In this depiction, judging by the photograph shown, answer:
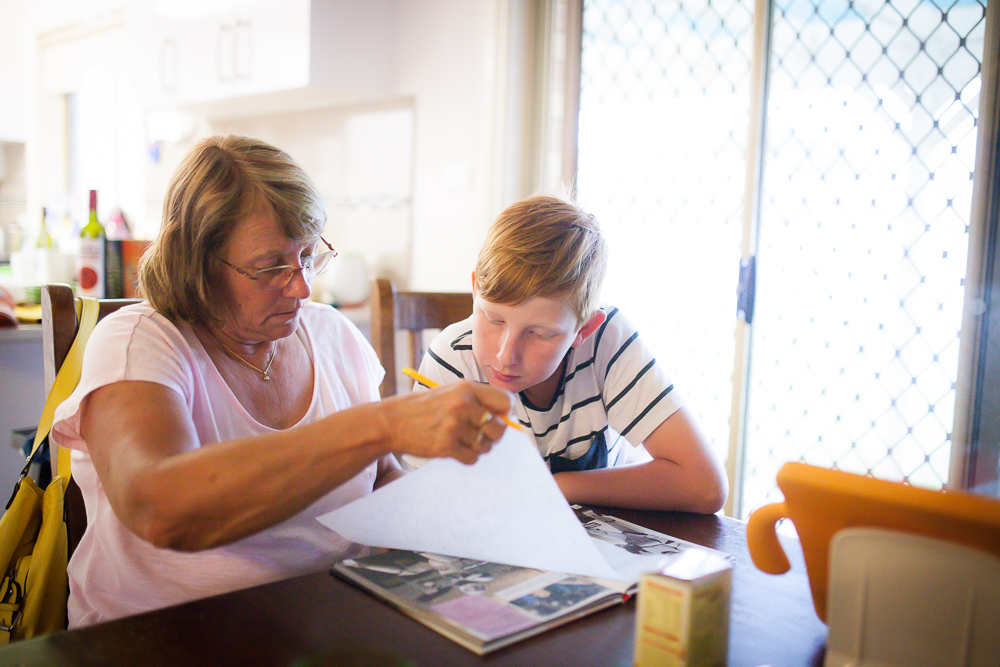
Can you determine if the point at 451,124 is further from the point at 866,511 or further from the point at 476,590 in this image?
the point at 866,511

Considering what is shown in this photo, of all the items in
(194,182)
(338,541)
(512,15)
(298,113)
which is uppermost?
(512,15)

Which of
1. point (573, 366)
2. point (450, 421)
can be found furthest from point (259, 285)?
point (573, 366)

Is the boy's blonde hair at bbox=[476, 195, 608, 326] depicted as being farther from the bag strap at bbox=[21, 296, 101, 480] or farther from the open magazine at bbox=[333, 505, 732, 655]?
the bag strap at bbox=[21, 296, 101, 480]

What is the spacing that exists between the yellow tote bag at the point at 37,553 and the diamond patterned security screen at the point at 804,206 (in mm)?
1820

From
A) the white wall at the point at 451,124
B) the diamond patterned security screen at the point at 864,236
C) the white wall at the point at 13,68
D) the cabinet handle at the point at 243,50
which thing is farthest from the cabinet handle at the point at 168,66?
the diamond patterned security screen at the point at 864,236

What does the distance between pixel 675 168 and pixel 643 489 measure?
5.13 feet

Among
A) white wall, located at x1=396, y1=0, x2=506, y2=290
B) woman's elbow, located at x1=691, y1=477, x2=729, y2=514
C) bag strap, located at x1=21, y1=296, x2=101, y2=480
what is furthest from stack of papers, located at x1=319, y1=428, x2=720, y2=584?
white wall, located at x1=396, y1=0, x2=506, y2=290

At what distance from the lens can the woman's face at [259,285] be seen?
0.96 m

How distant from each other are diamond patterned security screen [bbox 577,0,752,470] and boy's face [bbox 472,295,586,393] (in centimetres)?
130

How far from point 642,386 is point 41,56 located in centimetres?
522

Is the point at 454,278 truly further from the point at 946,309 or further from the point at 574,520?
the point at 574,520

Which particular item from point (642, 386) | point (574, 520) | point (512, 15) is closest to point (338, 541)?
point (574, 520)

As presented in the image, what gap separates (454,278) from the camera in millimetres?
2752

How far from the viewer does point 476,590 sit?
72cm
